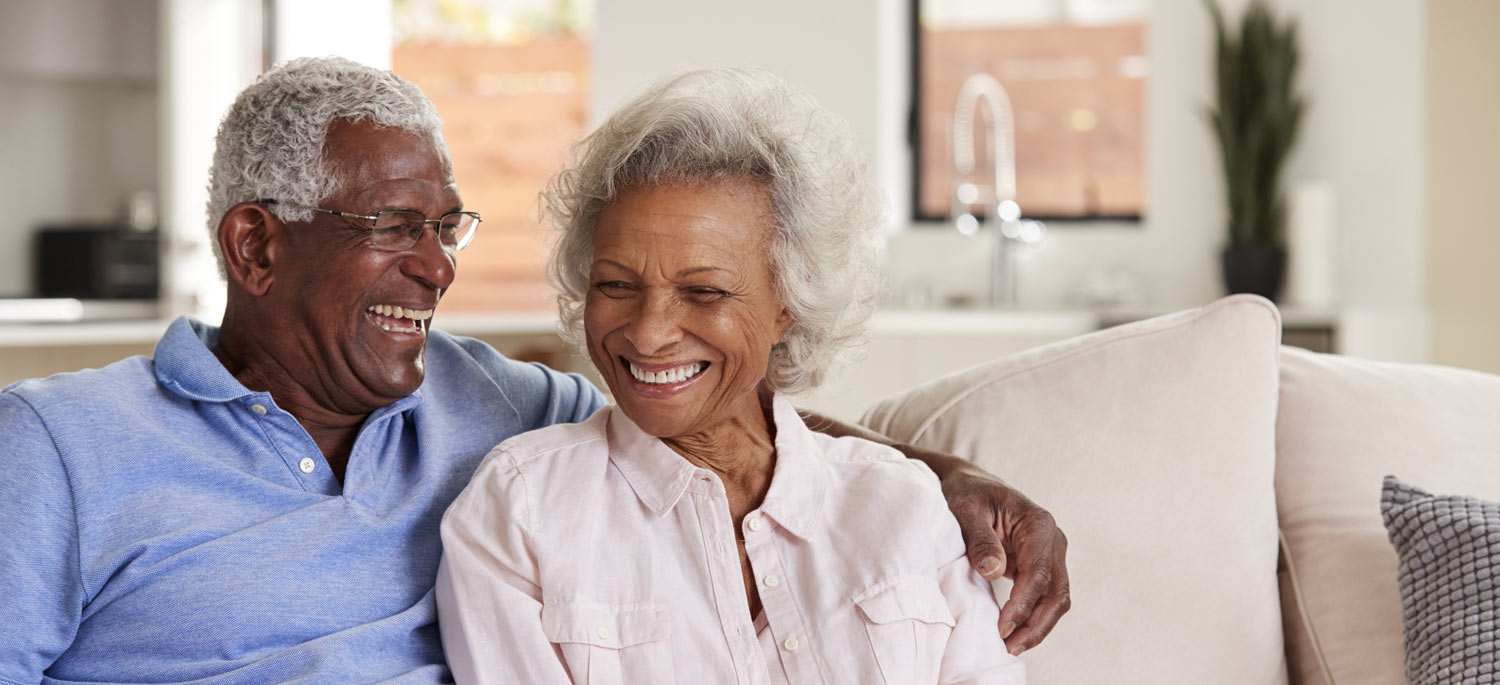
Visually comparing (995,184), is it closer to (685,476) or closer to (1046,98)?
(1046,98)

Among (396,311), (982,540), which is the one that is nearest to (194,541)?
(396,311)

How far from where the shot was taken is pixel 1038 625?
1.42 m

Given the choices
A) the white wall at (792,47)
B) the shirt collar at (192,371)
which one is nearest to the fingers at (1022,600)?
the shirt collar at (192,371)

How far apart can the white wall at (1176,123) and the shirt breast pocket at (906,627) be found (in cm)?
327

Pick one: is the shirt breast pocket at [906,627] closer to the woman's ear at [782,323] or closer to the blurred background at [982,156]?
the woman's ear at [782,323]

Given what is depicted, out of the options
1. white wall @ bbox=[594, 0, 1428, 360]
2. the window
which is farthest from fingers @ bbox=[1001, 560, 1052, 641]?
the window

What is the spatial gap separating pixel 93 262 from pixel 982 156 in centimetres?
340

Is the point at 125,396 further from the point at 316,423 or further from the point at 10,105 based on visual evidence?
the point at 10,105

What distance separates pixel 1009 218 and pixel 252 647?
3806 millimetres

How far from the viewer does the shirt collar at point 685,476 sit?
56.6 inches

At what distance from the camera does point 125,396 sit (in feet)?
4.73

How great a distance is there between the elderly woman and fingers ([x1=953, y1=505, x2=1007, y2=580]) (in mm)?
16

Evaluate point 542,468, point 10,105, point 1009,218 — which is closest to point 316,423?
point 542,468

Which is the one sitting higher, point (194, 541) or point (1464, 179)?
point (1464, 179)
